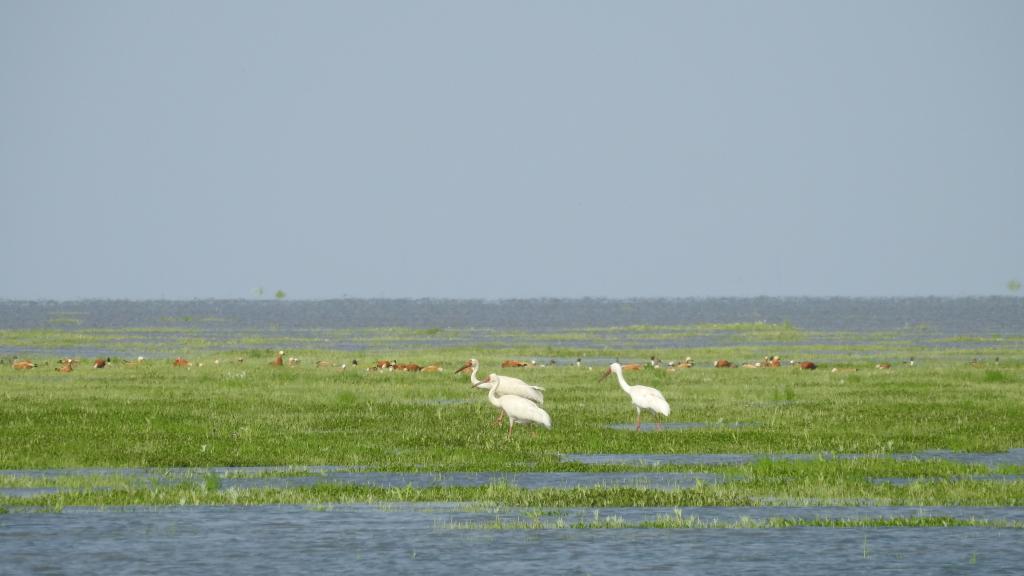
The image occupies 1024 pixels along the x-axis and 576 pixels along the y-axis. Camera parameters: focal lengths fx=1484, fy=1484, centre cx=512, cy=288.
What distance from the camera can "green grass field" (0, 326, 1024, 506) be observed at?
2173 cm

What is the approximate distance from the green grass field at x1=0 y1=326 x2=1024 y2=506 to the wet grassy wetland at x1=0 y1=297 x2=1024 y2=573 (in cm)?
8

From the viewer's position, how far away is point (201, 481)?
23031 mm

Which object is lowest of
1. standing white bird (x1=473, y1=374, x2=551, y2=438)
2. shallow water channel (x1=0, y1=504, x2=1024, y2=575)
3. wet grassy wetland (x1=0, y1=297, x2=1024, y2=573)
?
shallow water channel (x1=0, y1=504, x2=1024, y2=575)

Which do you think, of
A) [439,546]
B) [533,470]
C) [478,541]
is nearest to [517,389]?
[533,470]

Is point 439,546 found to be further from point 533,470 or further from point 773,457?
point 773,457

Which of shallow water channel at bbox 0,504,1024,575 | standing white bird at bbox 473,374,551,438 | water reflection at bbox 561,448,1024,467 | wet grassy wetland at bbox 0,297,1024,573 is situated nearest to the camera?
shallow water channel at bbox 0,504,1024,575

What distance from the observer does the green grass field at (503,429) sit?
71.3 feet

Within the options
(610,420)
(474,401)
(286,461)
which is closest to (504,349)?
(474,401)

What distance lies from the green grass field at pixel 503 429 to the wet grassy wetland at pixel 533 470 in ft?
0.27

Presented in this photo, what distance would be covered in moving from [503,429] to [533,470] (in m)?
5.88

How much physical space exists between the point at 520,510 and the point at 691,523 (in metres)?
2.49

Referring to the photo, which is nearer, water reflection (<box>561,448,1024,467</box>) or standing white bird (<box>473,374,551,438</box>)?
water reflection (<box>561,448,1024,467</box>)

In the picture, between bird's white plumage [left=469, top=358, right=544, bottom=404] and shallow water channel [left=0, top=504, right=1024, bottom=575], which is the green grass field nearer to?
bird's white plumage [left=469, top=358, right=544, bottom=404]

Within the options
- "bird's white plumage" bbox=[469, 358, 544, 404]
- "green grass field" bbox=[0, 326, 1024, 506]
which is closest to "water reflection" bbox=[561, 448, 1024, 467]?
"green grass field" bbox=[0, 326, 1024, 506]
